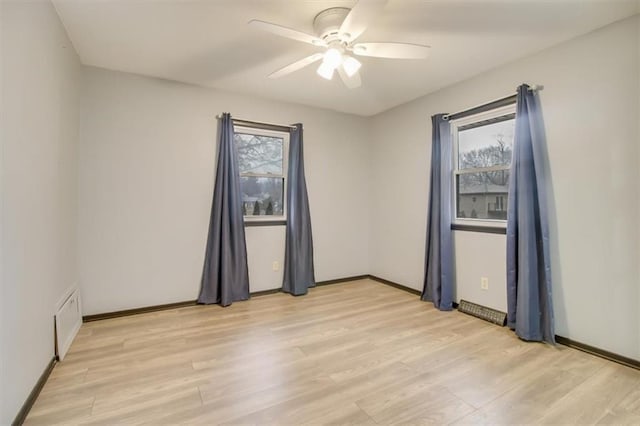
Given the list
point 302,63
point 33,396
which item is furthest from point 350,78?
point 33,396

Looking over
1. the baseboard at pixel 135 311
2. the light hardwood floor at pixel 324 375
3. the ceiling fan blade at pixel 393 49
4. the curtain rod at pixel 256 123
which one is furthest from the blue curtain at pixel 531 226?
the baseboard at pixel 135 311

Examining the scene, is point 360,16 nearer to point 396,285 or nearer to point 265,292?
point 265,292

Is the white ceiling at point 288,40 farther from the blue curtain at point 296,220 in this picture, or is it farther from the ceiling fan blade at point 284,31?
the blue curtain at point 296,220

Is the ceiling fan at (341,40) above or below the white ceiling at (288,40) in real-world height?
below

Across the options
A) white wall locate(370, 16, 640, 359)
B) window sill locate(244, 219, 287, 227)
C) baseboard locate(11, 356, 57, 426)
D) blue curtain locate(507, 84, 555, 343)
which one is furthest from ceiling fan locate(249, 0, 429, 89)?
baseboard locate(11, 356, 57, 426)

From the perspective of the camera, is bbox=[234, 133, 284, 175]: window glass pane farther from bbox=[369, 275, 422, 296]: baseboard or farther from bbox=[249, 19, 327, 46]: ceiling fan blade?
bbox=[369, 275, 422, 296]: baseboard

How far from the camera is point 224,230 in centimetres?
337

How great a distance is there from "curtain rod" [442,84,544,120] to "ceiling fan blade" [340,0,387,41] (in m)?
1.70

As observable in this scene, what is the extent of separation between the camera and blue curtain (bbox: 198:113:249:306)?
3367 millimetres

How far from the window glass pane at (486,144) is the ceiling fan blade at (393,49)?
143cm

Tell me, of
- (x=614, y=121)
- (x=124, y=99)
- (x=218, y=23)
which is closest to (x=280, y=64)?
(x=218, y=23)

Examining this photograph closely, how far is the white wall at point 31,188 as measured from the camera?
57.1 inches

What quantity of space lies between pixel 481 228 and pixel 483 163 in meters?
0.68

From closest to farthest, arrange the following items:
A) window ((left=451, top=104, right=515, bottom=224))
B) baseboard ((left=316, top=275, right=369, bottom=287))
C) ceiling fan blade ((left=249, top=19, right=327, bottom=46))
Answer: ceiling fan blade ((left=249, top=19, right=327, bottom=46)) → window ((left=451, top=104, right=515, bottom=224)) → baseboard ((left=316, top=275, right=369, bottom=287))
